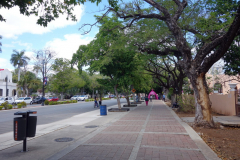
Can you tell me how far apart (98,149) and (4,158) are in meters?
2.60

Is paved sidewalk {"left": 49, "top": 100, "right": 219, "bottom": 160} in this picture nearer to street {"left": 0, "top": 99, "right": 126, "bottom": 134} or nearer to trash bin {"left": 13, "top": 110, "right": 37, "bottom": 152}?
trash bin {"left": 13, "top": 110, "right": 37, "bottom": 152}

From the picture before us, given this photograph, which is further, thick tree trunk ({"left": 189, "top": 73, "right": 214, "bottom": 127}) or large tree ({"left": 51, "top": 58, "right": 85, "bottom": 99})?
large tree ({"left": 51, "top": 58, "right": 85, "bottom": 99})

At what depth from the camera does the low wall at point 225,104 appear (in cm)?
1536

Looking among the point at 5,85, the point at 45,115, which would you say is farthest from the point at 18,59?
the point at 45,115

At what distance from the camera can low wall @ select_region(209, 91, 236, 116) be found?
605 inches

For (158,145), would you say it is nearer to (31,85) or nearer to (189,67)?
(189,67)

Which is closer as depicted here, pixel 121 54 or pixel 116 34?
pixel 116 34

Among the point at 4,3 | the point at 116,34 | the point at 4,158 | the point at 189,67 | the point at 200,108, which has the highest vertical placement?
the point at 116,34

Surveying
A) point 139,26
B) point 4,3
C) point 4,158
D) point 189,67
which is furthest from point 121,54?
point 4,158

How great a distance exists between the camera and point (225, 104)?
54.9 feet

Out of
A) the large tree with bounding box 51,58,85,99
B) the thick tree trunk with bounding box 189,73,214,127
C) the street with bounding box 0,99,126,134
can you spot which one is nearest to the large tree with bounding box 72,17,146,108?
the street with bounding box 0,99,126,134

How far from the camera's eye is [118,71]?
20.0 meters

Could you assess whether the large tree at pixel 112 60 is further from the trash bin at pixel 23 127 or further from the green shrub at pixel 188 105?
the trash bin at pixel 23 127

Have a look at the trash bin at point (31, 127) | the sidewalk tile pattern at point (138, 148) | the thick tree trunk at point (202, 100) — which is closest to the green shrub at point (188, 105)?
the thick tree trunk at point (202, 100)
